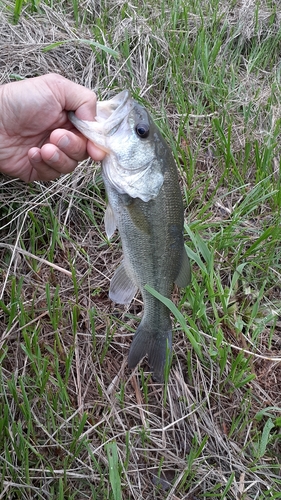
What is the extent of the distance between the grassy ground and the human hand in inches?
15.0

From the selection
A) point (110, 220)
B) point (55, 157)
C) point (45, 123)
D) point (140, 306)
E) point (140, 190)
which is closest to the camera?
point (140, 190)

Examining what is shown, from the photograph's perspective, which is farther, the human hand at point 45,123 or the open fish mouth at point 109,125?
the human hand at point 45,123

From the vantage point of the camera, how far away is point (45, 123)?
2.25 metres

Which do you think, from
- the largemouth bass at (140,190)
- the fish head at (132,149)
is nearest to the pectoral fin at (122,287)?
the largemouth bass at (140,190)

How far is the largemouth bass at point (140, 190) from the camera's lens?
181 centimetres

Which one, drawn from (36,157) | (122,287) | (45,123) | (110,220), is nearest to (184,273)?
(122,287)

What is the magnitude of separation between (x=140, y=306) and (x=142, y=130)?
1.04m

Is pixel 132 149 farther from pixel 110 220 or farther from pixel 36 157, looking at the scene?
pixel 36 157

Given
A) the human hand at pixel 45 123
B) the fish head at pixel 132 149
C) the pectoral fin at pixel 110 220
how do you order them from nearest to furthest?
the fish head at pixel 132 149 → the pectoral fin at pixel 110 220 → the human hand at pixel 45 123

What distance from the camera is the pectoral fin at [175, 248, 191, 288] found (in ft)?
6.46

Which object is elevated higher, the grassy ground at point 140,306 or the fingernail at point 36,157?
the fingernail at point 36,157

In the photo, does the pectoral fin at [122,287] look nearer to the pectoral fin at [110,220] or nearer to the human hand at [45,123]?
the pectoral fin at [110,220]

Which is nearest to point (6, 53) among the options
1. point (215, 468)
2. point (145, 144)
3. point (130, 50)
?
point (130, 50)

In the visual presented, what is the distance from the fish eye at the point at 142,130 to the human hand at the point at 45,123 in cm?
19
